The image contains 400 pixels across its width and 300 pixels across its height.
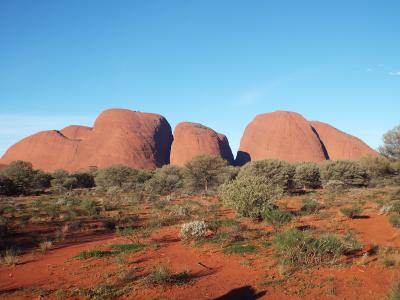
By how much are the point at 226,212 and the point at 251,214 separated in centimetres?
311

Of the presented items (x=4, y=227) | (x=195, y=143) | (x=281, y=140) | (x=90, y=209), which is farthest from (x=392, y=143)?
(x=281, y=140)

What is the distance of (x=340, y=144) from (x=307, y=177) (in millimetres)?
43741

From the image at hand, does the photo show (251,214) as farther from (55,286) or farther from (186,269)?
(55,286)

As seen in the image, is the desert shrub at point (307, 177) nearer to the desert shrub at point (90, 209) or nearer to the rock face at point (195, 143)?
the desert shrub at point (90, 209)

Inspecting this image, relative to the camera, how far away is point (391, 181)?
2639 cm

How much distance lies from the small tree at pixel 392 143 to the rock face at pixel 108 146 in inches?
1838

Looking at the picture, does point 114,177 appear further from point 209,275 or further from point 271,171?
point 209,275

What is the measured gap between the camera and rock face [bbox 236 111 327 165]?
70750 mm

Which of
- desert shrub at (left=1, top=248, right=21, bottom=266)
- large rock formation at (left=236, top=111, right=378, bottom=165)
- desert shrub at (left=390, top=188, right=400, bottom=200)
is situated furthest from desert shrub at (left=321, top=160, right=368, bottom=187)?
large rock formation at (left=236, top=111, right=378, bottom=165)

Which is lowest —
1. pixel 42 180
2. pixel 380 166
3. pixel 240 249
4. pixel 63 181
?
pixel 240 249

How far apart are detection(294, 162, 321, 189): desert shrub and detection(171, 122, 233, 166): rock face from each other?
3186 cm

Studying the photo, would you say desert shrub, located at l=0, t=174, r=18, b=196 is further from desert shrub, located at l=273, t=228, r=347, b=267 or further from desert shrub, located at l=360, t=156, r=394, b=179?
desert shrub, located at l=360, t=156, r=394, b=179

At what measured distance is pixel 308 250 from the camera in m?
7.28

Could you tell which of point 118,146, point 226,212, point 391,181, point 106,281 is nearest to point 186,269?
point 106,281
